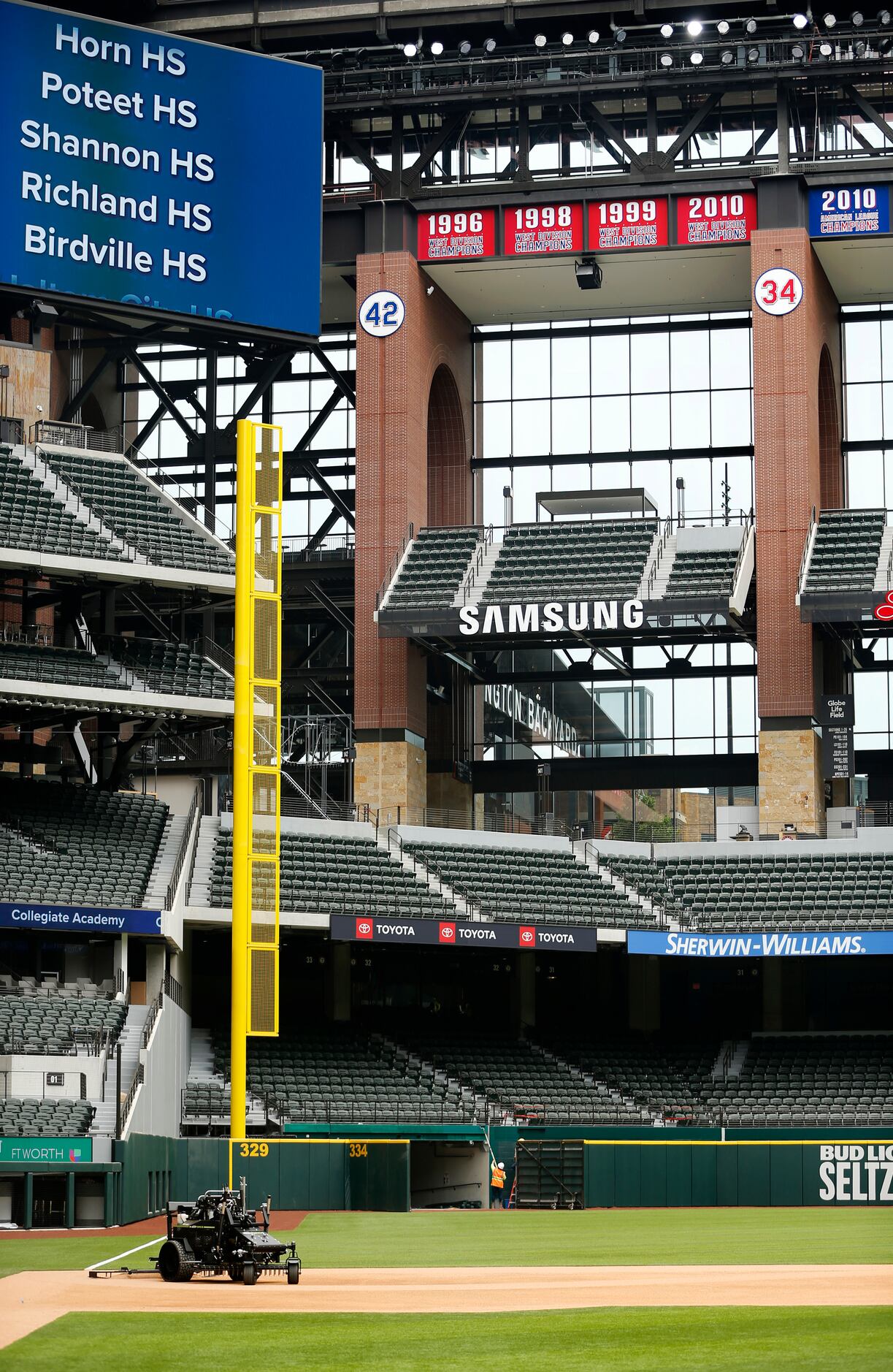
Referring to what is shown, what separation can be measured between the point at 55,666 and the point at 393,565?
1120 cm

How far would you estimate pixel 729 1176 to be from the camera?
41.8 m

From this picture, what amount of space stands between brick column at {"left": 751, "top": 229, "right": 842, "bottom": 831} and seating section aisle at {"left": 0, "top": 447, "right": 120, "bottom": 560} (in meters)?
17.9

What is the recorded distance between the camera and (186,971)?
50.7 meters

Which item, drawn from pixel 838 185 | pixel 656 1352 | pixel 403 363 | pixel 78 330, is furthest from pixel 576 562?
pixel 656 1352

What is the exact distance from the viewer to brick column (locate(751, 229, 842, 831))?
53.6 meters

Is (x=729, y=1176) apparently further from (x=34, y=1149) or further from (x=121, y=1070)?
(x=34, y=1149)

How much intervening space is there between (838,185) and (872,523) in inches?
380

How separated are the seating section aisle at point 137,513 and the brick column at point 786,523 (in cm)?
1480

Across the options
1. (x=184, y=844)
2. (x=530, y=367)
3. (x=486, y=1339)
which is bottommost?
(x=486, y=1339)

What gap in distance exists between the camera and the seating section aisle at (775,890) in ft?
169

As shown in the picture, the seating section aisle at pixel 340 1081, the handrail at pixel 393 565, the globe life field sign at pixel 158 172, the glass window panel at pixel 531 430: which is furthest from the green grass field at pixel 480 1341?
the glass window panel at pixel 531 430

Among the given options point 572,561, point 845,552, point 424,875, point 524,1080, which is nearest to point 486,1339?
point 524,1080

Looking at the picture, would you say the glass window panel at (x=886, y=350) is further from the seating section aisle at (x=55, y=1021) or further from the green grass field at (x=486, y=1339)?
the green grass field at (x=486, y=1339)

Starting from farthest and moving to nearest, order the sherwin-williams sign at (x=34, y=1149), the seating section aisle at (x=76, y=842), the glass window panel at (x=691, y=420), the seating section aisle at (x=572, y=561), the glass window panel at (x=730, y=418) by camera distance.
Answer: the glass window panel at (x=691, y=420) < the glass window panel at (x=730, y=418) < the seating section aisle at (x=572, y=561) < the seating section aisle at (x=76, y=842) < the sherwin-williams sign at (x=34, y=1149)
